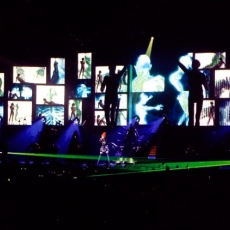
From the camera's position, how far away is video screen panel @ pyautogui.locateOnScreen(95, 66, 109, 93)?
51.0 ft

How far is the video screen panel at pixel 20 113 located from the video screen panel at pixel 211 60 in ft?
21.3

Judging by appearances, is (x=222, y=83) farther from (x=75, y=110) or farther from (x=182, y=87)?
(x=75, y=110)

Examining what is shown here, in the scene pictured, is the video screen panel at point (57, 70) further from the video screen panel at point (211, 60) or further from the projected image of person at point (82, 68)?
the video screen panel at point (211, 60)

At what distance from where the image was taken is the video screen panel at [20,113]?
1609 centimetres

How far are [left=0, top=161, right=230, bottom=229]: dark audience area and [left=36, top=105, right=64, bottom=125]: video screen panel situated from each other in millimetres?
9943

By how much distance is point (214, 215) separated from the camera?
414 centimetres

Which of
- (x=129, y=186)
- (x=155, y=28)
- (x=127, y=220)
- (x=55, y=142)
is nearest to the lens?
(x=127, y=220)

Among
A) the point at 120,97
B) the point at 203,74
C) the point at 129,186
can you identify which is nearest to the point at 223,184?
the point at 129,186

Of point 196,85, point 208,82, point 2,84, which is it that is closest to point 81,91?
→ point 2,84

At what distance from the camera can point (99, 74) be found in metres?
15.6

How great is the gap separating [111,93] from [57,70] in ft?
9.24

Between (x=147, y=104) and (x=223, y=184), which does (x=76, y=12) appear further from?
(x=223, y=184)

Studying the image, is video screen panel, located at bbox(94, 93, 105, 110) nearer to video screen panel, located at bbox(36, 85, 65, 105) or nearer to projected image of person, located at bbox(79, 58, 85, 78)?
projected image of person, located at bbox(79, 58, 85, 78)

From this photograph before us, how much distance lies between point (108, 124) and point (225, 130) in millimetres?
3983
